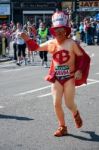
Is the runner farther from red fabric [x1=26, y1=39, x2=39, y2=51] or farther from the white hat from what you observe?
red fabric [x1=26, y1=39, x2=39, y2=51]

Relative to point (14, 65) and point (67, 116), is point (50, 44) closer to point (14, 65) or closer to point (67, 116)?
point (67, 116)

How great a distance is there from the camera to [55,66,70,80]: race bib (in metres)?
7.56

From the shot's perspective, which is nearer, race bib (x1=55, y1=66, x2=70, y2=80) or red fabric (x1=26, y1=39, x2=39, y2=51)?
race bib (x1=55, y1=66, x2=70, y2=80)

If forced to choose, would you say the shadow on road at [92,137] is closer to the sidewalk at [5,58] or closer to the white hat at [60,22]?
the white hat at [60,22]

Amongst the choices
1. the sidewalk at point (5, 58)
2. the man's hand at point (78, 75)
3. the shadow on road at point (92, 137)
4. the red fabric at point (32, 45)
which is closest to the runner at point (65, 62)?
the man's hand at point (78, 75)

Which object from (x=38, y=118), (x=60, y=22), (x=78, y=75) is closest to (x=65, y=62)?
(x=78, y=75)

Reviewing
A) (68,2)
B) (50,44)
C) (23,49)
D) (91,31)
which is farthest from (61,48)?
(68,2)

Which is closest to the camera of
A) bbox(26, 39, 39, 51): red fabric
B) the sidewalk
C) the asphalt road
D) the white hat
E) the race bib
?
the asphalt road

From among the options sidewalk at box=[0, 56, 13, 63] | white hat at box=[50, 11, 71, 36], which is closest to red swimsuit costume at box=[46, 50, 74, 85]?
white hat at box=[50, 11, 71, 36]

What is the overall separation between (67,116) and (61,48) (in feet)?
6.72

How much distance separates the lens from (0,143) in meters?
7.30

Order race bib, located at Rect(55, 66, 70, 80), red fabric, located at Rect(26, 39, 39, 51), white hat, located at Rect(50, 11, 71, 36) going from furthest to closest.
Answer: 1. red fabric, located at Rect(26, 39, 39, 51)
2. race bib, located at Rect(55, 66, 70, 80)
3. white hat, located at Rect(50, 11, 71, 36)

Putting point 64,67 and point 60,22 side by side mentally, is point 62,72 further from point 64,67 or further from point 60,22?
point 60,22

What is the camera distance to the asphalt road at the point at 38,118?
24.0 ft
